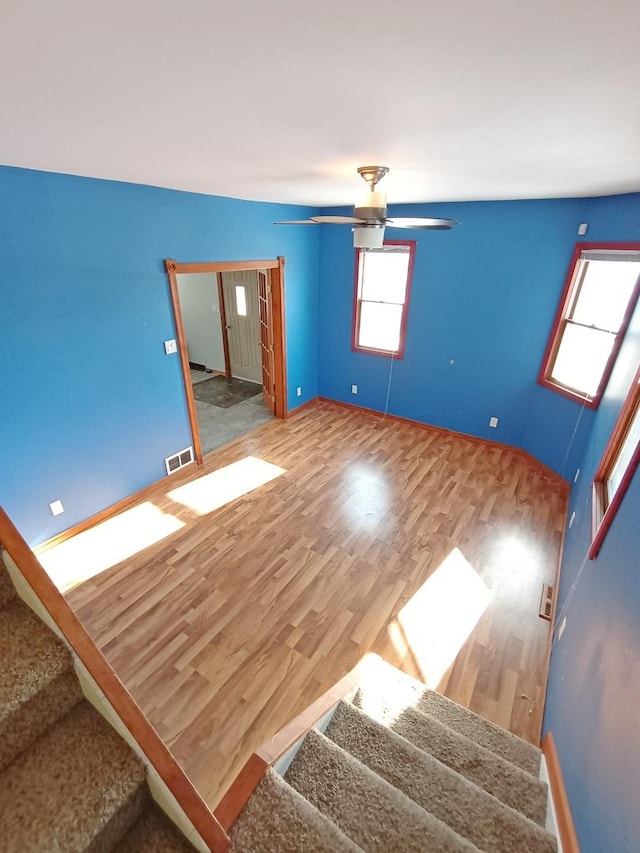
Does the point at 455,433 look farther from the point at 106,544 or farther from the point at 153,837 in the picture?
the point at 153,837

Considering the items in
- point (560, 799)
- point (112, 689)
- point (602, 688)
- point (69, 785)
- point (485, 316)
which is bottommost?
point (560, 799)

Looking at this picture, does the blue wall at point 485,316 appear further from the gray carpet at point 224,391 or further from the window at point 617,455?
the gray carpet at point 224,391

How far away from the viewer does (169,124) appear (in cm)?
146

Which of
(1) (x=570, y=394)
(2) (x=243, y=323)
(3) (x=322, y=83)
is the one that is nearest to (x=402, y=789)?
(3) (x=322, y=83)

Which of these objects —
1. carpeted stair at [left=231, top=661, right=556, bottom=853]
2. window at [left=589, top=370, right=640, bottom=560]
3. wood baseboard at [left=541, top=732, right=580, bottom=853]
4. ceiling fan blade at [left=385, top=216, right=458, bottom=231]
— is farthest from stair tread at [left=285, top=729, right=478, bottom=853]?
ceiling fan blade at [left=385, top=216, right=458, bottom=231]

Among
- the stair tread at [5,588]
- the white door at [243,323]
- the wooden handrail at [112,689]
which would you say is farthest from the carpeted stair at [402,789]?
the white door at [243,323]

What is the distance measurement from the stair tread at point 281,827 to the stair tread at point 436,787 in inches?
19.3

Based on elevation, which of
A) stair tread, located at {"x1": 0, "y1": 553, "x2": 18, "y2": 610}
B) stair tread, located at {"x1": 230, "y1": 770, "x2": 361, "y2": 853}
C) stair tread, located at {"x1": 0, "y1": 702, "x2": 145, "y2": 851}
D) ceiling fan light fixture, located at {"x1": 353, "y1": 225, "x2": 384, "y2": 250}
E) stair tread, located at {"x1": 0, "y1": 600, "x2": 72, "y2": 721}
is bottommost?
stair tread, located at {"x1": 230, "y1": 770, "x2": 361, "y2": 853}

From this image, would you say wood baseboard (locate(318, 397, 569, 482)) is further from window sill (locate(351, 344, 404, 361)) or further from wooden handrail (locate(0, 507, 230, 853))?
wooden handrail (locate(0, 507, 230, 853))

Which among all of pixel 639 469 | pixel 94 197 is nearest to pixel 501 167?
pixel 639 469

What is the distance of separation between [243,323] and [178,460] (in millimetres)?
3094

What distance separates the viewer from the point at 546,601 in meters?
2.67

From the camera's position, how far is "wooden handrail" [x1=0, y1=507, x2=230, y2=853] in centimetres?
76

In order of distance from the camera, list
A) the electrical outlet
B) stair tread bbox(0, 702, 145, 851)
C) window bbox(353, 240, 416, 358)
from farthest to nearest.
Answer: window bbox(353, 240, 416, 358) < the electrical outlet < stair tread bbox(0, 702, 145, 851)
